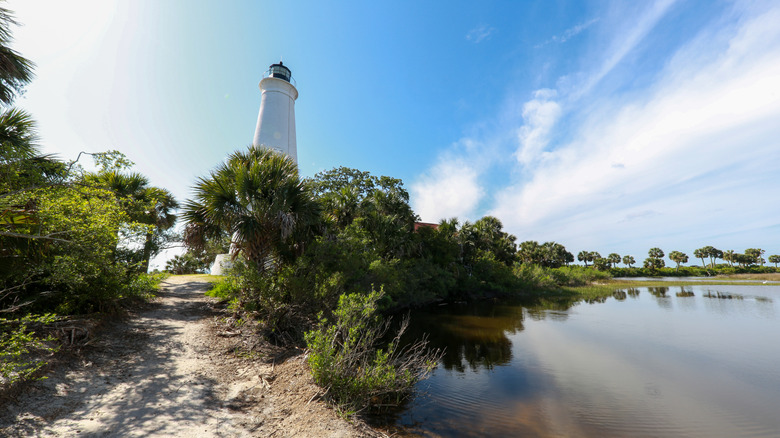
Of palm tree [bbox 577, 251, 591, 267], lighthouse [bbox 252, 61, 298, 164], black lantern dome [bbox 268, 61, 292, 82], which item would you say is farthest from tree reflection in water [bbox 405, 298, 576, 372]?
palm tree [bbox 577, 251, 591, 267]

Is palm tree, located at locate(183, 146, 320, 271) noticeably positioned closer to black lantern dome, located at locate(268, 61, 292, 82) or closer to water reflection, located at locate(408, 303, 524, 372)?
water reflection, located at locate(408, 303, 524, 372)

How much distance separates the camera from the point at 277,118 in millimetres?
21266

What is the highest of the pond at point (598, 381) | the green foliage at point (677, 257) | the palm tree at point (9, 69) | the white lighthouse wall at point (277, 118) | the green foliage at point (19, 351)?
the white lighthouse wall at point (277, 118)

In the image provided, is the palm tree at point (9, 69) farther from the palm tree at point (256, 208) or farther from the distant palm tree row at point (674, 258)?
the distant palm tree row at point (674, 258)

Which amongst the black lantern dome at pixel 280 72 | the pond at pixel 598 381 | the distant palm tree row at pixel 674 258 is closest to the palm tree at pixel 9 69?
the pond at pixel 598 381

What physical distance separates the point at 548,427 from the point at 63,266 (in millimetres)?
9146

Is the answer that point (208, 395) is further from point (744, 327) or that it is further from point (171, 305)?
point (744, 327)

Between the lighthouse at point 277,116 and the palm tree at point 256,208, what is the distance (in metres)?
12.3

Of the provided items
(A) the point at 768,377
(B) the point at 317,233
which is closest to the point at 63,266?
(B) the point at 317,233

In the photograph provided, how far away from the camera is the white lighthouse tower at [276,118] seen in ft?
67.9

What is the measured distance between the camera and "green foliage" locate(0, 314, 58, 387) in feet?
11.0

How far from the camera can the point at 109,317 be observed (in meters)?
6.91

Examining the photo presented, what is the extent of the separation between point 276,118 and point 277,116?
220mm

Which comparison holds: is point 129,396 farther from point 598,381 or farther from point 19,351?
point 598,381
